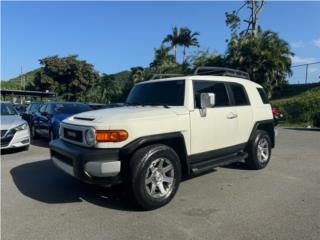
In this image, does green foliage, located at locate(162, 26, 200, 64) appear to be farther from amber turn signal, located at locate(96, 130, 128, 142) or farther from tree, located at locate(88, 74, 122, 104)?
amber turn signal, located at locate(96, 130, 128, 142)

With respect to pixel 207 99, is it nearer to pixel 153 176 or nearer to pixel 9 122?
pixel 153 176

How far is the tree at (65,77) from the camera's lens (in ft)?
166

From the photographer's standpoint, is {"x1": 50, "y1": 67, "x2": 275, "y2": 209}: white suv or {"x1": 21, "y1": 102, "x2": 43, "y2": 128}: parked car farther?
{"x1": 21, "y1": 102, "x2": 43, "y2": 128}: parked car

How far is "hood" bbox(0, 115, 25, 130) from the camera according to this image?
344 inches

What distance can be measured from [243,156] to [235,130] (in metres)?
0.61

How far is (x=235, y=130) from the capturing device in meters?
6.15

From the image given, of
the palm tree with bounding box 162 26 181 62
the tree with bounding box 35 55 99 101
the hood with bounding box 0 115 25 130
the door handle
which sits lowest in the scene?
the hood with bounding box 0 115 25 130

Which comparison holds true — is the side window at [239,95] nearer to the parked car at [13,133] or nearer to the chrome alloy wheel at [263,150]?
the chrome alloy wheel at [263,150]

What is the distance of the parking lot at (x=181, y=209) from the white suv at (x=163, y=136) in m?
0.41

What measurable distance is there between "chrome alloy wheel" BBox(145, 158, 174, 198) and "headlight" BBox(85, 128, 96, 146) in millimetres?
881

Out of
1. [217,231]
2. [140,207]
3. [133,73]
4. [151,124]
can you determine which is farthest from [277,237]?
[133,73]

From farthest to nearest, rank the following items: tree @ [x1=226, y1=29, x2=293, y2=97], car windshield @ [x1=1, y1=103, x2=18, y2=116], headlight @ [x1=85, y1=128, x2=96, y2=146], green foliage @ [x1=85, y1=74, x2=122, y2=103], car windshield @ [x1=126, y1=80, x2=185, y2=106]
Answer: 1. green foliage @ [x1=85, y1=74, x2=122, y2=103]
2. tree @ [x1=226, y1=29, x2=293, y2=97]
3. car windshield @ [x1=1, y1=103, x2=18, y2=116]
4. car windshield @ [x1=126, y1=80, x2=185, y2=106]
5. headlight @ [x1=85, y1=128, x2=96, y2=146]

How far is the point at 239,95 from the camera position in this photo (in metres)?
6.52

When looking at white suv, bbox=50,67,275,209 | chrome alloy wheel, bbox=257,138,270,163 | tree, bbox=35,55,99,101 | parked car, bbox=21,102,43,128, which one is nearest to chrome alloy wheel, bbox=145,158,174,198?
white suv, bbox=50,67,275,209
